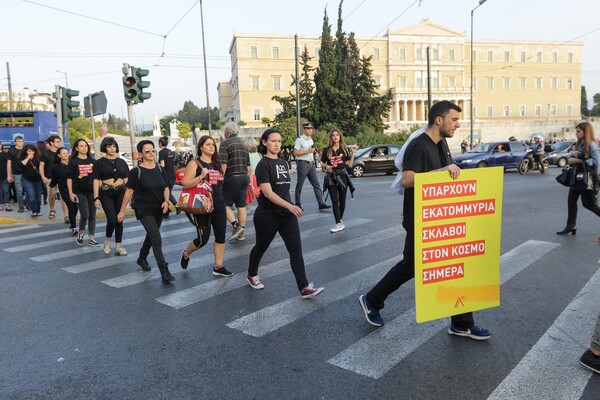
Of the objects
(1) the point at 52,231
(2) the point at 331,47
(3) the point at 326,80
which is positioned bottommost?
(1) the point at 52,231

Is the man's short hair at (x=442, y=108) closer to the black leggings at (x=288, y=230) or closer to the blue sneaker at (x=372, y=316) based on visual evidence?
the blue sneaker at (x=372, y=316)

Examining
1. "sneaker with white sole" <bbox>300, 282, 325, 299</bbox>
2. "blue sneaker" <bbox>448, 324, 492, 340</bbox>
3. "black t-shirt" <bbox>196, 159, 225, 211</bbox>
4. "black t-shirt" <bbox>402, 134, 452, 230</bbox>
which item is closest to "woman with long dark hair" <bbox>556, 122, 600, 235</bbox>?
"black t-shirt" <bbox>402, 134, 452, 230</bbox>

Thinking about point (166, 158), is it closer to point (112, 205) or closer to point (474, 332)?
point (112, 205)

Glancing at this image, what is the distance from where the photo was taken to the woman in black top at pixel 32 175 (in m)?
11.0

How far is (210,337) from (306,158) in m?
6.86

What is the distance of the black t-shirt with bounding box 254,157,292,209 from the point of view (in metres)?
4.66

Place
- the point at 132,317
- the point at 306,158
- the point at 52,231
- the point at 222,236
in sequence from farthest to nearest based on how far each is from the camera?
the point at 306,158 → the point at 52,231 → the point at 222,236 → the point at 132,317

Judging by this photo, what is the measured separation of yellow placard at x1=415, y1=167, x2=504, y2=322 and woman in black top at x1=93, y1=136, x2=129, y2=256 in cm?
485

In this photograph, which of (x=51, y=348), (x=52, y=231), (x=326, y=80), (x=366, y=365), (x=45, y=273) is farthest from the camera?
(x=326, y=80)

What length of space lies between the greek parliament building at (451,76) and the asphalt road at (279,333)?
60.1m

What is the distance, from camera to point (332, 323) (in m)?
4.05

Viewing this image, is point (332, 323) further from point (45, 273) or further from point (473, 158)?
point (473, 158)

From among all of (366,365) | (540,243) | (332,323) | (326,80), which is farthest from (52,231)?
(326,80)

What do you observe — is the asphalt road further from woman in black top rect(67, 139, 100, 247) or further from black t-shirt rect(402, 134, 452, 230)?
woman in black top rect(67, 139, 100, 247)
